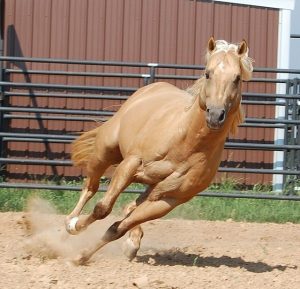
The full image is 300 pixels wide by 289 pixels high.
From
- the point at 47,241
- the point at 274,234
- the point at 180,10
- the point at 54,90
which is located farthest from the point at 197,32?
the point at 47,241

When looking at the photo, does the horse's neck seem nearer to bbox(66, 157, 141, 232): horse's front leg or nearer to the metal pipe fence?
bbox(66, 157, 141, 232): horse's front leg

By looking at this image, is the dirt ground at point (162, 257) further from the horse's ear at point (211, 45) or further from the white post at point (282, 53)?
the white post at point (282, 53)

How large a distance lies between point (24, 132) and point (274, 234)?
12.6 ft

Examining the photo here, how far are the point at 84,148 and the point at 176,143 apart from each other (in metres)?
1.92

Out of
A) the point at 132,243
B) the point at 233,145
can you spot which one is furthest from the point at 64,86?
the point at 132,243

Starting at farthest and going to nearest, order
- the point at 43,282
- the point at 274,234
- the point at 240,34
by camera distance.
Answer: the point at 240,34
the point at 274,234
the point at 43,282

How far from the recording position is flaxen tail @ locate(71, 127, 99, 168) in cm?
803

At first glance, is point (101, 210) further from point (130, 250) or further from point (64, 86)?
point (64, 86)

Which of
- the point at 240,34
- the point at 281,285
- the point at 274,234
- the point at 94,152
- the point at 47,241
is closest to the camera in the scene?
the point at 281,285

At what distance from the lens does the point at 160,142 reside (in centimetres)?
645

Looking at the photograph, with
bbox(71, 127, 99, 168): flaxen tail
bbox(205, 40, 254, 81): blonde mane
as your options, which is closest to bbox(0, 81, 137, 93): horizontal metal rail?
bbox(71, 127, 99, 168): flaxen tail

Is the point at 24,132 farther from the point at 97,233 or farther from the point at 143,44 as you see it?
the point at 97,233

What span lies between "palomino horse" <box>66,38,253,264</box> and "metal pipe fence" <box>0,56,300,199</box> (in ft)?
11.1

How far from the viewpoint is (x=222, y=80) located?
5.82 metres
